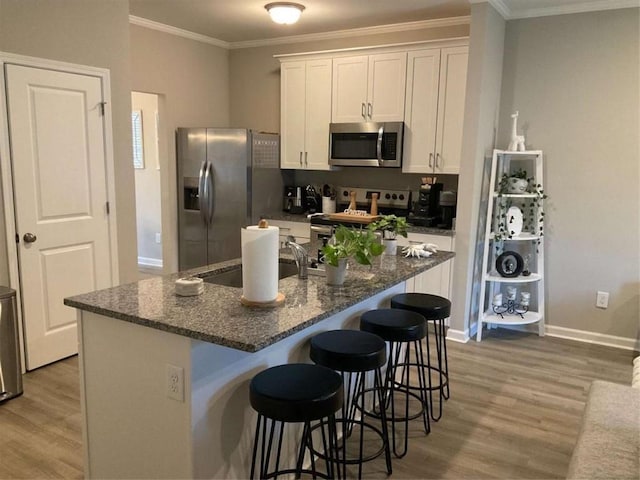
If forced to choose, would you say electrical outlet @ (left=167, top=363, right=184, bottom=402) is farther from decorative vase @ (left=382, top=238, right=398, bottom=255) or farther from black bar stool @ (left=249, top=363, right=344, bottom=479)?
decorative vase @ (left=382, top=238, right=398, bottom=255)

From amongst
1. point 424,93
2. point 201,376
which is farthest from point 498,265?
point 201,376

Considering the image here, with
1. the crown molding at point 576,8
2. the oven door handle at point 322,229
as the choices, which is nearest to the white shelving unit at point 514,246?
the crown molding at point 576,8

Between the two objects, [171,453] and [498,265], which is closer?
[171,453]

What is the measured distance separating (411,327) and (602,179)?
2.57 meters

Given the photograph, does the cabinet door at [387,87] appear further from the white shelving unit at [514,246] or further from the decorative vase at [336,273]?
the decorative vase at [336,273]

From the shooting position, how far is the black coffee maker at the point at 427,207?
4504 mm

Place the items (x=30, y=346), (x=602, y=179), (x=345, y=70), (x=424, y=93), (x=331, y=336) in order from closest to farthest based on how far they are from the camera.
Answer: (x=331, y=336) < (x=30, y=346) < (x=602, y=179) < (x=424, y=93) < (x=345, y=70)

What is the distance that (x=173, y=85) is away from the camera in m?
5.21

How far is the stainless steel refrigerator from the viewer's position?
499cm

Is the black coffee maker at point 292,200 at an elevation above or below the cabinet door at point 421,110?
below

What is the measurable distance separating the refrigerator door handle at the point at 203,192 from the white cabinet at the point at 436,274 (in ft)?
6.60

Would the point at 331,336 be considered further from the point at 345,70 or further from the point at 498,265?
the point at 345,70

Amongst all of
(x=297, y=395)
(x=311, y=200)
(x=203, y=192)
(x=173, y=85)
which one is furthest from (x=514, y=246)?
(x=173, y=85)

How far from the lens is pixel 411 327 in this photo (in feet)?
8.26
